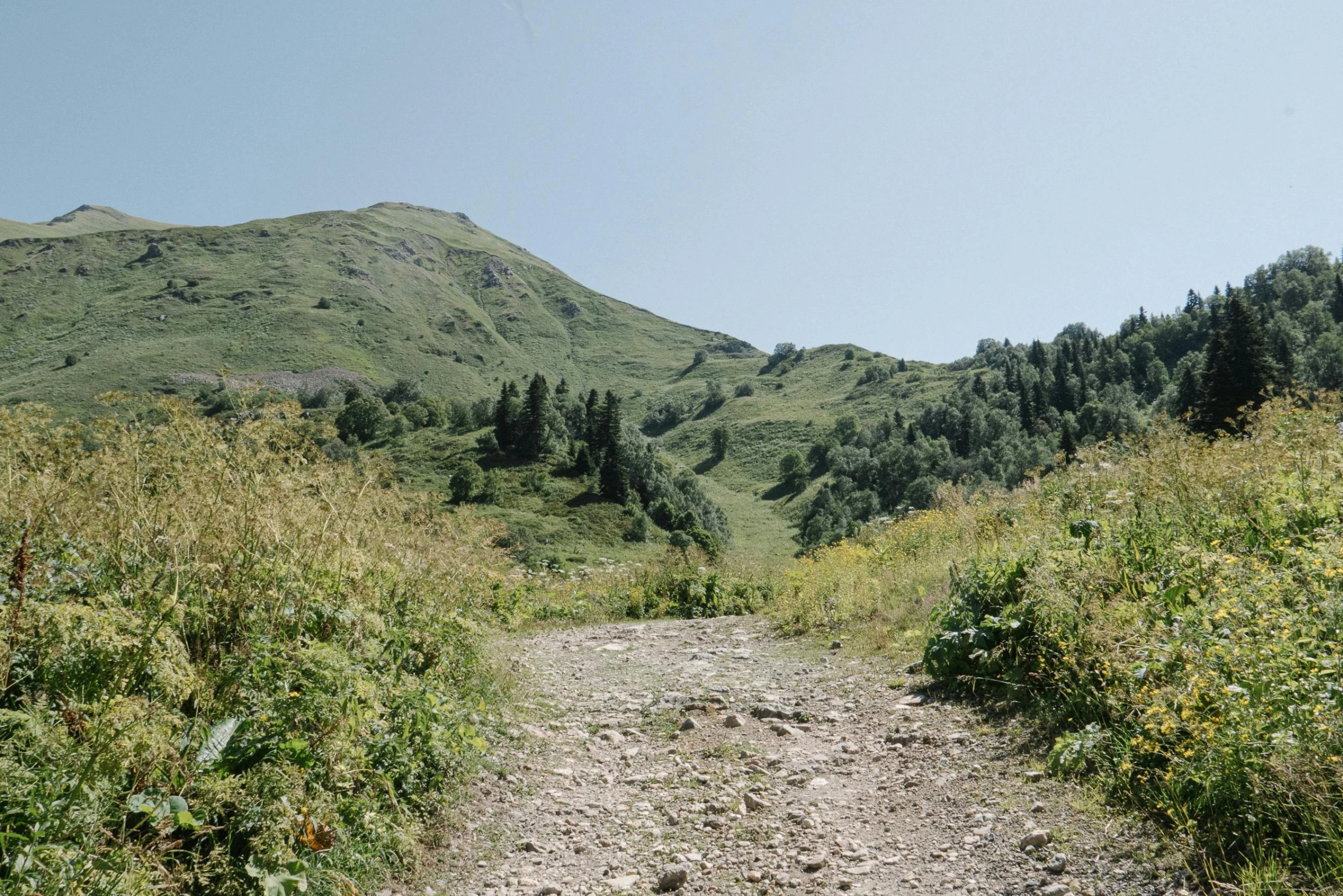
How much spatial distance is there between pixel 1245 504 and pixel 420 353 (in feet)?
570

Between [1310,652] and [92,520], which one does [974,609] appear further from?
[92,520]

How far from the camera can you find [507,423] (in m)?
76.2

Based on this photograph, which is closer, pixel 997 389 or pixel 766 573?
pixel 766 573

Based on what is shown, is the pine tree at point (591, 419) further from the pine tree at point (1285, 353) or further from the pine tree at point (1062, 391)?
the pine tree at point (1062, 391)

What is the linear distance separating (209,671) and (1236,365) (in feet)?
192

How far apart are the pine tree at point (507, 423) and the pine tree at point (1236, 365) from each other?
196ft

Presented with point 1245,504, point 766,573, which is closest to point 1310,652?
point 1245,504

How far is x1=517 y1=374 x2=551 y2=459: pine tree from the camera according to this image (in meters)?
75.1

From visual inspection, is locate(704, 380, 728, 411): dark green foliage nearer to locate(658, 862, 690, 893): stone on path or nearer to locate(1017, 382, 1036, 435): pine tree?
locate(1017, 382, 1036, 435): pine tree

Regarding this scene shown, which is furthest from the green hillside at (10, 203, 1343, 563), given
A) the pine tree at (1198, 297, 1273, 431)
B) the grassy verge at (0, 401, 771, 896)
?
the grassy verge at (0, 401, 771, 896)

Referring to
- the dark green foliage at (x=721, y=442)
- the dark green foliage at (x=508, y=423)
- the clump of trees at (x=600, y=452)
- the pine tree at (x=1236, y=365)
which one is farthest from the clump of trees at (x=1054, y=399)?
the dark green foliage at (x=508, y=423)

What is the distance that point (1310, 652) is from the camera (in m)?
3.53

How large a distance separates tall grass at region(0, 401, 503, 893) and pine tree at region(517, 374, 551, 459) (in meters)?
69.7

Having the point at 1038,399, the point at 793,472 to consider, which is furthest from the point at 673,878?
the point at 793,472
